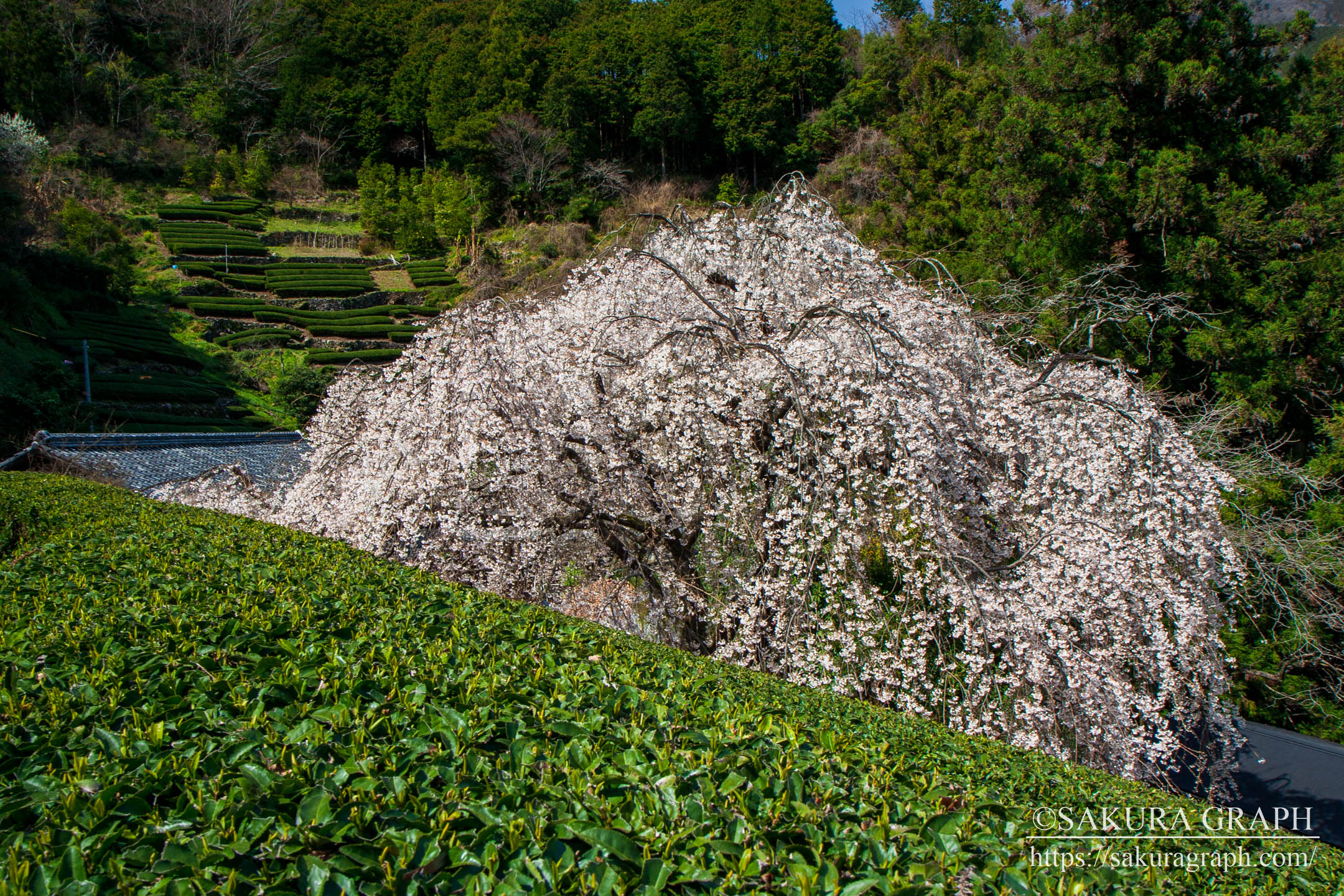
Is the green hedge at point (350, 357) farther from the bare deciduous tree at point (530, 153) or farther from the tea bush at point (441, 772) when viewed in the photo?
the tea bush at point (441, 772)

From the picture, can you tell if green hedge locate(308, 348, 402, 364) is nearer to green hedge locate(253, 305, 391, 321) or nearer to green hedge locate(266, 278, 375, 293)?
green hedge locate(253, 305, 391, 321)

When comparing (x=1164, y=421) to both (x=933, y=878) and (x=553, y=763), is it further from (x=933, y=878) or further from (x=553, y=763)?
(x=553, y=763)

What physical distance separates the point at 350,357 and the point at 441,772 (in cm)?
3098

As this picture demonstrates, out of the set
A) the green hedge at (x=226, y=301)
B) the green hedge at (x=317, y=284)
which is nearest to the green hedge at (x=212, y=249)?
the green hedge at (x=317, y=284)

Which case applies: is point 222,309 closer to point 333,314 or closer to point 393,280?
point 333,314

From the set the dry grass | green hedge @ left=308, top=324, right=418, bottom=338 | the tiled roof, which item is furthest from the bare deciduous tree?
the tiled roof

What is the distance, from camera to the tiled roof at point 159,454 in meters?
13.0

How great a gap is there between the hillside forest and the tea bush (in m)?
6.18

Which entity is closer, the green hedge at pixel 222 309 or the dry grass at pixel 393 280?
the green hedge at pixel 222 309

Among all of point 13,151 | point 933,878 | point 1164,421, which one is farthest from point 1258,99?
point 13,151

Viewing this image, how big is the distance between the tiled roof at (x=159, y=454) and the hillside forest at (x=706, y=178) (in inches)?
159

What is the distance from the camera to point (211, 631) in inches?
104

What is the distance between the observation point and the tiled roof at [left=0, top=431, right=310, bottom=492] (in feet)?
42.7

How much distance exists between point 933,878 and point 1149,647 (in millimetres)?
4881
